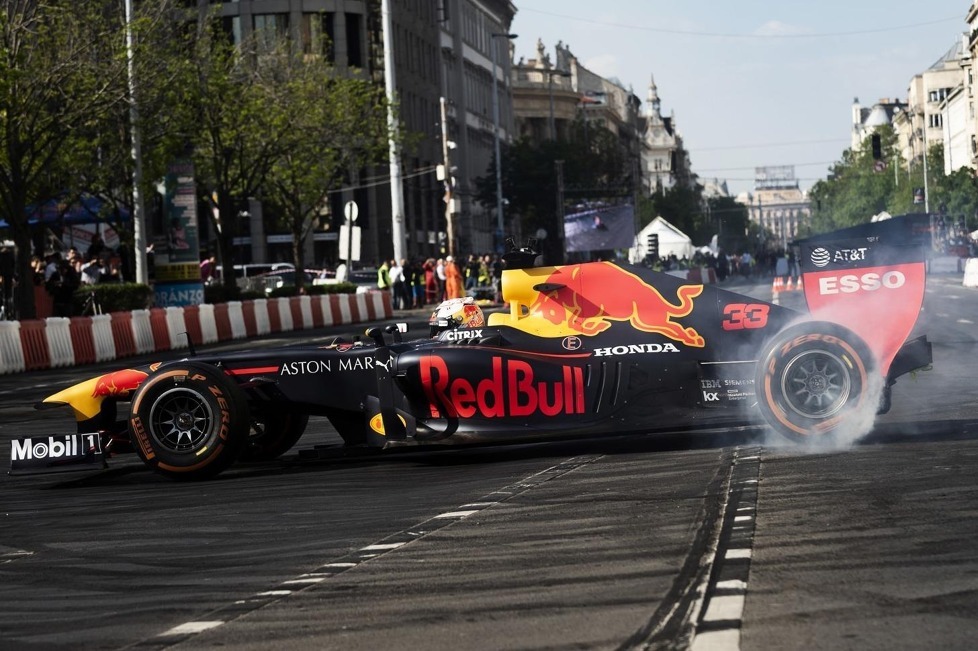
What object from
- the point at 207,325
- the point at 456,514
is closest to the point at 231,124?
the point at 207,325

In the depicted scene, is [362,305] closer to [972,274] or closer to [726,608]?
[972,274]

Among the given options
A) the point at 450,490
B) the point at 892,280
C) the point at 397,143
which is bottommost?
the point at 450,490

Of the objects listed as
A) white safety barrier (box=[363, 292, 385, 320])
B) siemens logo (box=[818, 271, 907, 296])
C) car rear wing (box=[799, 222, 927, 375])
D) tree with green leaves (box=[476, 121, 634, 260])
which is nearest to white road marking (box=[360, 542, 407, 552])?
car rear wing (box=[799, 222, 927, 375])

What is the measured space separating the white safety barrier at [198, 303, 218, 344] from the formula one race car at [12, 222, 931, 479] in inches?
888

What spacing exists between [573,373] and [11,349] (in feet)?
56.8

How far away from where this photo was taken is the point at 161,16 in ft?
126

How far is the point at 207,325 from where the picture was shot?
111ft

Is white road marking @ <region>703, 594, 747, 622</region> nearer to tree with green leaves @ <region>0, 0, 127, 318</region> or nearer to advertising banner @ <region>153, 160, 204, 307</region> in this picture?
tree with green leaves @ <region>0, 0, 127, 318</region>

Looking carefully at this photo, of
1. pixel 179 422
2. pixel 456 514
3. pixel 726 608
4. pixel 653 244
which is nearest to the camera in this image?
pixel 726 608

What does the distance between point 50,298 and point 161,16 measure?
770 centimetres

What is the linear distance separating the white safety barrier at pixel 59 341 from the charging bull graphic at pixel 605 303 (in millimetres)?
17400

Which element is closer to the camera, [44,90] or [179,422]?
[179,422]

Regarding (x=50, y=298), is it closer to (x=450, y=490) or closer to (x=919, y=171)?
(x=450, y=490)

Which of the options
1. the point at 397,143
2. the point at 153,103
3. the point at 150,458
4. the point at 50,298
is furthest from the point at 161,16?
the point at 150,458
